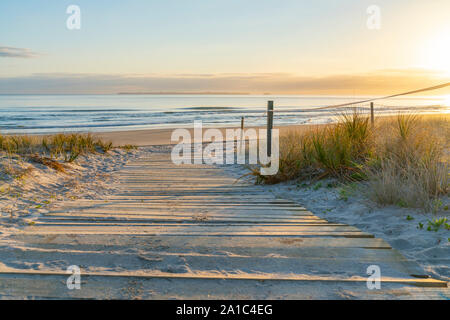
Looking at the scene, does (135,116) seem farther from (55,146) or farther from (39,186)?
(39,186)

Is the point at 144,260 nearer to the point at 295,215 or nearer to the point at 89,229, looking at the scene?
the point at 89,229

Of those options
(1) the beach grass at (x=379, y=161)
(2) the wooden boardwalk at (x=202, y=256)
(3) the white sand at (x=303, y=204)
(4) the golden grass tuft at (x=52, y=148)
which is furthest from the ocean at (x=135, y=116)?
(4) the golden grass tuft at (x=52, y=148)

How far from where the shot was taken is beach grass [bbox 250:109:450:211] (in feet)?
13.8

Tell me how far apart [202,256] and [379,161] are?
362cm

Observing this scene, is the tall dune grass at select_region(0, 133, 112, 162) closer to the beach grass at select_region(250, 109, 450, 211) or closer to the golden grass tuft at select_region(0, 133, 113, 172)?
the golden grass tuft at select_region(0, 133, 113, 172)

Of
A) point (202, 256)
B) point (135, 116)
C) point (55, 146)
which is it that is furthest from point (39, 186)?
point (135, 116)

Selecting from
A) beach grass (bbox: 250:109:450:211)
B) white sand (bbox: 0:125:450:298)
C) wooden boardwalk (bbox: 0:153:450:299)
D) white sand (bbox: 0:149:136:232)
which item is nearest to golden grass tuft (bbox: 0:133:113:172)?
white sand (bbox: 0:149:136:232)

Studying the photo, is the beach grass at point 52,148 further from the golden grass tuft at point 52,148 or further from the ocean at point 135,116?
the ocean at point 135,116

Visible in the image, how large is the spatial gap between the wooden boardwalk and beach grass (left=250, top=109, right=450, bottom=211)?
0.99 metres

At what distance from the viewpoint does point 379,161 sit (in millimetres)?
5371

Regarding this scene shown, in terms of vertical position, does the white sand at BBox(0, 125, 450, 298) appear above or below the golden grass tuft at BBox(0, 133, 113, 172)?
below

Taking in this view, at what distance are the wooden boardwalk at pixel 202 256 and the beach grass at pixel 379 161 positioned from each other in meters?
0.99

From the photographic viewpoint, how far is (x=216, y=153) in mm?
11828

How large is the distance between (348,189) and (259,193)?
148cm
